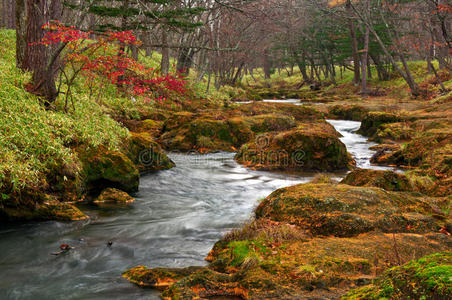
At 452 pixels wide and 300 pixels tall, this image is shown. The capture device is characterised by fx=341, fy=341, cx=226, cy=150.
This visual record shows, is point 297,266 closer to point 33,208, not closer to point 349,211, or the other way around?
point 349,211

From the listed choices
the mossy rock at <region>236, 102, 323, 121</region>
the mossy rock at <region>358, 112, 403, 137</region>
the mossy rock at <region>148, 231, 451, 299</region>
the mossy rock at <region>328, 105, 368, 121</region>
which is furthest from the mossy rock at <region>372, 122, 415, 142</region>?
the mossy rock at <region>148, 231, 451, 299</region>

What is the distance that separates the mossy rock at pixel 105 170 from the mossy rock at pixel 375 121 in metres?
12.2

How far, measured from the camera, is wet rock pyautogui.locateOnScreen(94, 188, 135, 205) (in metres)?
7.43

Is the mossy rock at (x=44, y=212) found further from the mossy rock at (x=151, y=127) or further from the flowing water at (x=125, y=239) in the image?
the mossy rock at (x=151, y=127)

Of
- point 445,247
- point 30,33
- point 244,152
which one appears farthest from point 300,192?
point 30,33

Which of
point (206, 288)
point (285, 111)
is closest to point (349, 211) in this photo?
point (206, 288)

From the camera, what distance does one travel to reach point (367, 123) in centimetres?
1688

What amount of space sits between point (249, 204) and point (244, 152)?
4.41 metres

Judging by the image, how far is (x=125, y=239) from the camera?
578 cm

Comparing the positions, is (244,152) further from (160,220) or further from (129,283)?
(129,283)

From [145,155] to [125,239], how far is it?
4857 mm

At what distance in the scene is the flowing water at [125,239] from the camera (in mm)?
4207

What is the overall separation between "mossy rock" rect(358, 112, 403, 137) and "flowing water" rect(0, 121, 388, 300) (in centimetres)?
845

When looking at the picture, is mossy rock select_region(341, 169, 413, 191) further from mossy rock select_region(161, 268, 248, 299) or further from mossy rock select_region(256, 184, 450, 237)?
mossy rock select_region(161, 268, 248, 299)
